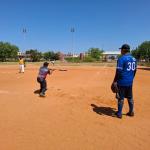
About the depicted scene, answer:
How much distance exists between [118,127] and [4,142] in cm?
266

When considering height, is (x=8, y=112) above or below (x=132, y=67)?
below

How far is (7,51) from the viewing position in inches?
4427

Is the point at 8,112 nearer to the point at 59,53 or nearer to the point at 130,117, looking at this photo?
the point at 130,117

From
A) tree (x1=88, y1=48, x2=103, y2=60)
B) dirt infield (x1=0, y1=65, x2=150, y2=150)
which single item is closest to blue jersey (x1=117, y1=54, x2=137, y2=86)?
dirt infield (x1=0, y1=65, x2=150, y2=150)

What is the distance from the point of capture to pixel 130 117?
7.57 meters

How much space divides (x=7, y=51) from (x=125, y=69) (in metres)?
109

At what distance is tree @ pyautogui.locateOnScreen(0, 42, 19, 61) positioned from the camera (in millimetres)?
110750

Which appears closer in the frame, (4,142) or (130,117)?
(4,142)

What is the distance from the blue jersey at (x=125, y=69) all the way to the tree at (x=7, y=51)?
107 m

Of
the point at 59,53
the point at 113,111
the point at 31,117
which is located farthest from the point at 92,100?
the point at 59,53

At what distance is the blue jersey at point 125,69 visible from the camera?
7285 mm

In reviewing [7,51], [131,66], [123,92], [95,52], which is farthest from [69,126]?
[95,52]

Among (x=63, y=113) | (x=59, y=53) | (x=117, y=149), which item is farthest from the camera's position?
(x=59, y=53)

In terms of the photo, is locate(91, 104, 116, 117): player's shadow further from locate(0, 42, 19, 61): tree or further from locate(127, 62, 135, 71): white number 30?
locate(0, 42, 19, 61): tree
